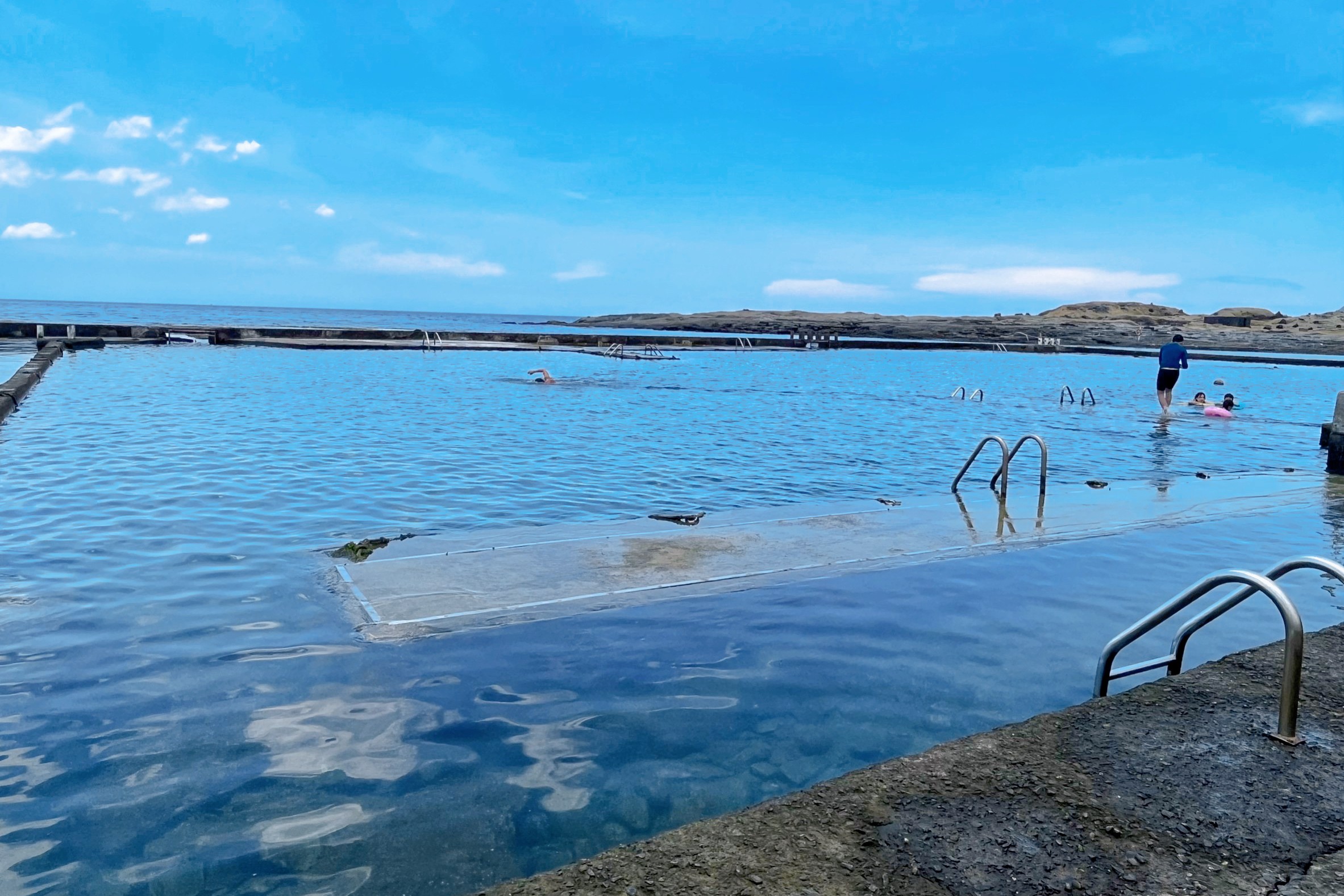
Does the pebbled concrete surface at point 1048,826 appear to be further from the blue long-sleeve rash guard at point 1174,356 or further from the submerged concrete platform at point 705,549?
the blue long-sleeve rash guard at point 1174,356

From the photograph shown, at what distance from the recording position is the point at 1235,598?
4797 millimetres

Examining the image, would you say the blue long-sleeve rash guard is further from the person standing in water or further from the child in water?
the child in water

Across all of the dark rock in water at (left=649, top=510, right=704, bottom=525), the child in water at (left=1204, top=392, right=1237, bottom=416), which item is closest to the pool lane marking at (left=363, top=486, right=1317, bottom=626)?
the dark rock in water at (left=649, top=510, right=704, bottom=525)

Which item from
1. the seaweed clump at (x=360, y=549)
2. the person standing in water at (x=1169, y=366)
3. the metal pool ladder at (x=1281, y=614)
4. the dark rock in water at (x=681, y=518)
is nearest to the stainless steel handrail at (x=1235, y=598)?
the metal pool ladder at (x=1281, y=614)

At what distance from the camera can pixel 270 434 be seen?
1578cm

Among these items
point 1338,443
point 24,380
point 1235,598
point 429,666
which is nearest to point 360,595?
point 429,666

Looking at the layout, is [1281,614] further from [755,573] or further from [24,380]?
[24,380]

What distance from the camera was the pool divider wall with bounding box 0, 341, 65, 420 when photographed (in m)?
16.5

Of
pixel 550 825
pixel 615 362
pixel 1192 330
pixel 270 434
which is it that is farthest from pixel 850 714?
pixel 1192 330

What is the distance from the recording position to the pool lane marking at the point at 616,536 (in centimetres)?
802

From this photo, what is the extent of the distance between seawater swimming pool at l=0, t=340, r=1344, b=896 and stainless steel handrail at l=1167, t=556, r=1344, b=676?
54 centimetres

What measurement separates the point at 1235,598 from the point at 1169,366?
71.2ft

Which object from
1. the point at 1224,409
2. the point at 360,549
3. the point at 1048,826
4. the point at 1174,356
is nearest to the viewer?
the point at 1048,826

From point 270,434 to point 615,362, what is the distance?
2871 centimetres
